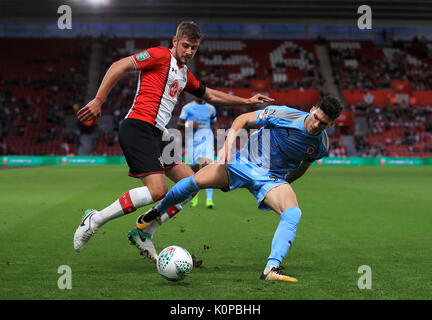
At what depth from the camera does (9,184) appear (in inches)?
689

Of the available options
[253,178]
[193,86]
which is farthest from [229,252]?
[193,86]

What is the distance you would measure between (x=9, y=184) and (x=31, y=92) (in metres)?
Answer: 25.8

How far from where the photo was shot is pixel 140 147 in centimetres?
560

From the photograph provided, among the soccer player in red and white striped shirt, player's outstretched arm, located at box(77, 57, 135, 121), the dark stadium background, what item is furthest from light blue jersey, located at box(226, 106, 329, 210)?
the dark stadium background

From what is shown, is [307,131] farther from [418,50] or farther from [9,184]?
[418,50]

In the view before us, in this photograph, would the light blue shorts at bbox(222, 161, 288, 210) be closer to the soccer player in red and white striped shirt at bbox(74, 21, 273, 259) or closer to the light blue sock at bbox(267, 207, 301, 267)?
the light blue sock at bbox(267, 207, 301, 267)

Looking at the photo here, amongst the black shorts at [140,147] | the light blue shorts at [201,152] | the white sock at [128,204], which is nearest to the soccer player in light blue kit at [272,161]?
the white sock at [128,204]

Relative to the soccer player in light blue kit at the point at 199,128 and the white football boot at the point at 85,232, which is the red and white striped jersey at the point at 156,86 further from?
the soccer player in light blue kit at the point at 199,128

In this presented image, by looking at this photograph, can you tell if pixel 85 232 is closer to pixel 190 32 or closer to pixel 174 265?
pixel 174 265

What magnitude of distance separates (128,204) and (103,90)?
47.6 inches

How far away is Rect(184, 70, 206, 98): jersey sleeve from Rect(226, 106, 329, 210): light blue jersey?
102cm

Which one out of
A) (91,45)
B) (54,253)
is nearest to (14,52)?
(91,45)

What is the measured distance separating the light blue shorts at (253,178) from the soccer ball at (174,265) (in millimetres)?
1000

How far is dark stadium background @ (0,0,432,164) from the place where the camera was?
124 ft
